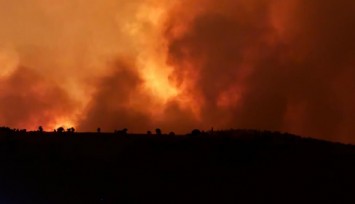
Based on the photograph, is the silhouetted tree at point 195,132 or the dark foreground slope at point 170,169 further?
the silhouetted tree at point 195,132

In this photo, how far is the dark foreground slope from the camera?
36.4 metres

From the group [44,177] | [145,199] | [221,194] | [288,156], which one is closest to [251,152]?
[288,156]

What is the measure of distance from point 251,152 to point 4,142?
45.9 feet

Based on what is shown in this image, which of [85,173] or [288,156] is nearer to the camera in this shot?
[85,173]

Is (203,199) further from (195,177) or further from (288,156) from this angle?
(288,156)

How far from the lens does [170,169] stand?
39.3 m

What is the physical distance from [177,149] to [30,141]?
8.33 meters

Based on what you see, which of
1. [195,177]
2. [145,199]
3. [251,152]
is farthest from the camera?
[251,152]

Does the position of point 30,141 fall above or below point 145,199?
above

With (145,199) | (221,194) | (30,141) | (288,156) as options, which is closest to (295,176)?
(288,156)

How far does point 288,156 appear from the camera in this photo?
4200cm

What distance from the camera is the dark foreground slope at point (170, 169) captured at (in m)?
36.4

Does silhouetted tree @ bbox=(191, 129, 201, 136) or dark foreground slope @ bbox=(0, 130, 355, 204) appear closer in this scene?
dark foreground slope @ bbox=(0, 130, 355, 204)

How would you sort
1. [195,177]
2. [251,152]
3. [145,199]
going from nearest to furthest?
1. [145,199]
2. [195,177]
3. [251,152]
